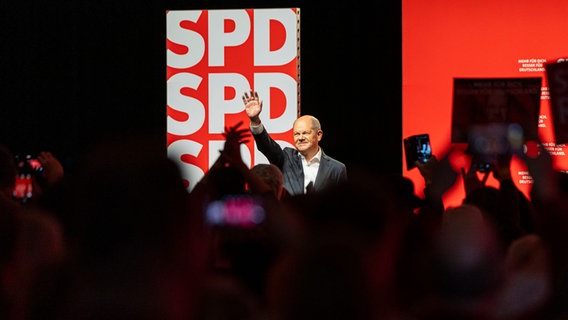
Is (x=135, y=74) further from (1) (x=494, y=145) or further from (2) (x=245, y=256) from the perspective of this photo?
(2) (x=245, y=256)

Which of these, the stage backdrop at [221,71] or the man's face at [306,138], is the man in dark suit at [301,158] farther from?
the stage backdrop at [221,71]

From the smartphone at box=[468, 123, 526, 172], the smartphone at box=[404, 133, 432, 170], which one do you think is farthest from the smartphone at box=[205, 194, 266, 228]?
the smartphone at box=[404, 133, 432, 170]

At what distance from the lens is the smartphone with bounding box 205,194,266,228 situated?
170 cm

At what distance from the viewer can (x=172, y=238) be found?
40.5 inches

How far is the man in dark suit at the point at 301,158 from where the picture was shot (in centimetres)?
471

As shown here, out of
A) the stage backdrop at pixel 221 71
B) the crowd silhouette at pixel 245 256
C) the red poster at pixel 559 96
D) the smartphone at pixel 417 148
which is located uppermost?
the stage backdrop at pixel 221 71

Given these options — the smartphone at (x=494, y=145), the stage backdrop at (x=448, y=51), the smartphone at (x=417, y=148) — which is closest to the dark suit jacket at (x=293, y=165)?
the smartphone at (x=417, y=148)

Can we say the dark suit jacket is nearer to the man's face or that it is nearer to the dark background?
the man's face

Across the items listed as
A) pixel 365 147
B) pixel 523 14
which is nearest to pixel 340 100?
pixel 365 147

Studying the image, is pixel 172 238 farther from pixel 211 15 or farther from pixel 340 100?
pixel 340 100

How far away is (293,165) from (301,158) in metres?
0.07

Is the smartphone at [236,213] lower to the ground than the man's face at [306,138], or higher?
lower

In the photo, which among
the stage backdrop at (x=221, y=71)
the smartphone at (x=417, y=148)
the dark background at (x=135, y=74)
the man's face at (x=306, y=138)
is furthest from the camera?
the dark background at (x=135, y=74)

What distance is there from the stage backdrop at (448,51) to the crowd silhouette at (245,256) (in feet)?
14.1
